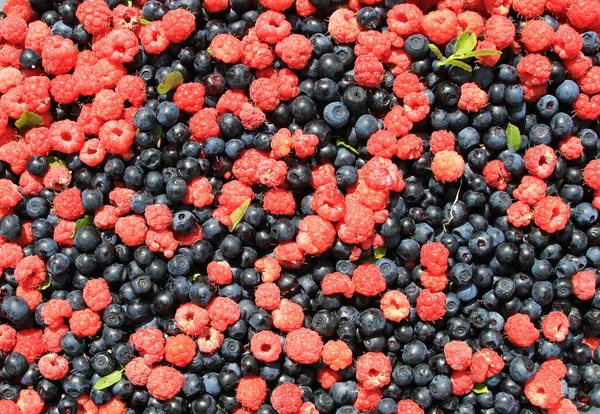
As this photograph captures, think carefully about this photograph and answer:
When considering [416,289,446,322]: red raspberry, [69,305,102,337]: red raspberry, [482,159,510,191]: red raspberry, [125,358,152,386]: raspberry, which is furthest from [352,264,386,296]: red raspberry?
[69,305,102,337]: red raspberry

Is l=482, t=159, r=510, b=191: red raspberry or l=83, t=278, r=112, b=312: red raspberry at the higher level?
l=482, t=159, r=510, b=191: red raspberry

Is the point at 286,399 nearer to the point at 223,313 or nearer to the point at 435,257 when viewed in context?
the point at 223,313

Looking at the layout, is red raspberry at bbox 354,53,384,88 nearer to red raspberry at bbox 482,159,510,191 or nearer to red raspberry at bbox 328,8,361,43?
red raspberry at bbox 328,8,361,43

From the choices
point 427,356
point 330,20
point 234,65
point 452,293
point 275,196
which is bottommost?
point 427,356

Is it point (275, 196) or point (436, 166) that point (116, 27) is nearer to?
point (275, 196)

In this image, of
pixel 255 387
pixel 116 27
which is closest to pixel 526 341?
pixel 255 387

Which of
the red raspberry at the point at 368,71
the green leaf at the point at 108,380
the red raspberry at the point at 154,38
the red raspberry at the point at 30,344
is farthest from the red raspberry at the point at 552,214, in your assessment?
the red raspberry at the point at 30,344
